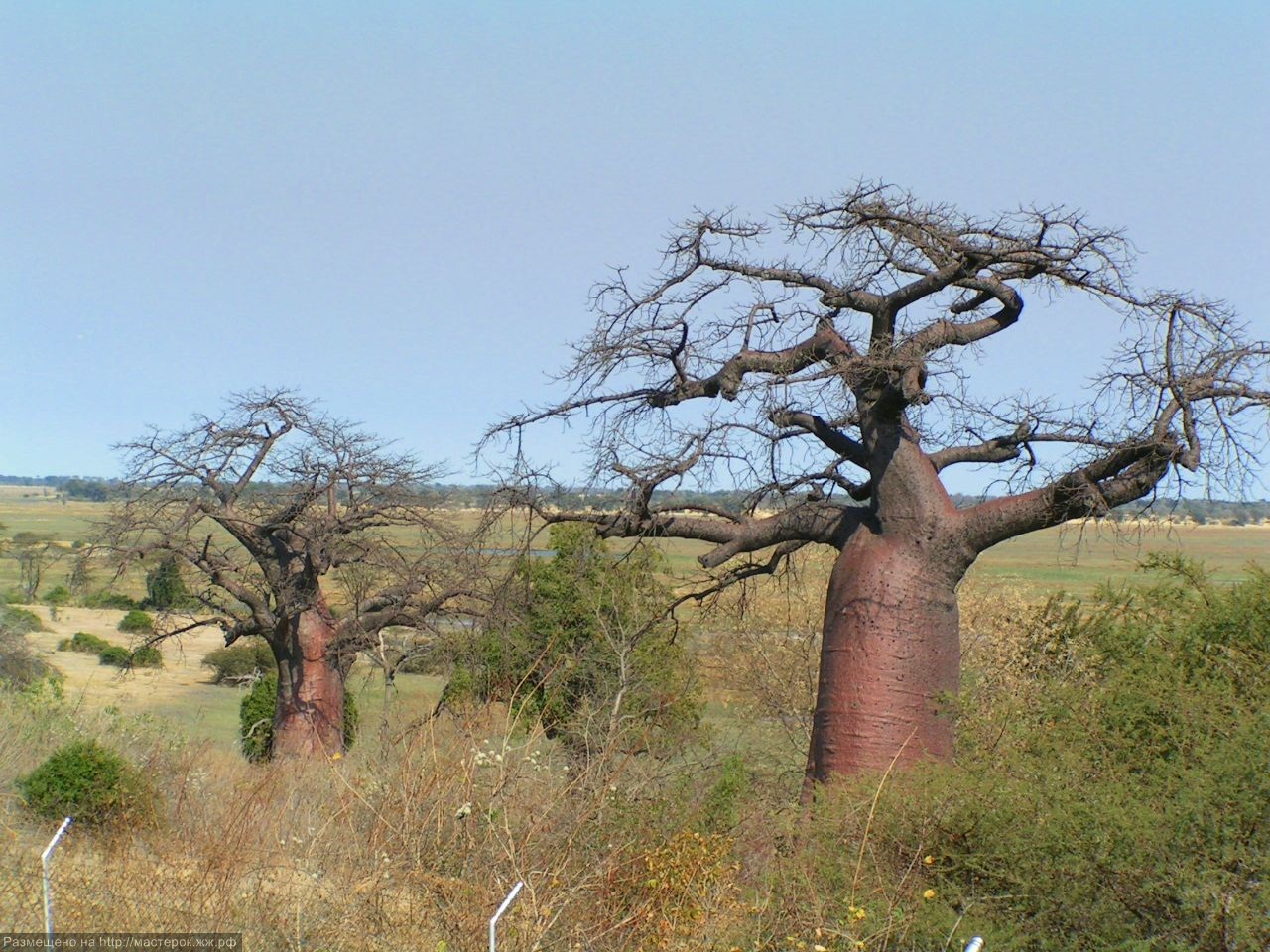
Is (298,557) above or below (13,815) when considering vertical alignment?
above

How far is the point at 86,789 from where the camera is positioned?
7.83 m

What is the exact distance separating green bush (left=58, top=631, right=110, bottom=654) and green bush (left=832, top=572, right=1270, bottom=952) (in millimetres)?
36976

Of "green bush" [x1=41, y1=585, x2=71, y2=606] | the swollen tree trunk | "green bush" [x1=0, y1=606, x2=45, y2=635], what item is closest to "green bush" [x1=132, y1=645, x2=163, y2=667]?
"green bush" [x1=0, y1=606, x2=45, y2=635]

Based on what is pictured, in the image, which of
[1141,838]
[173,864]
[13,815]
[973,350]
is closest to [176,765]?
[13,815]

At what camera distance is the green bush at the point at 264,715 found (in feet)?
57.2

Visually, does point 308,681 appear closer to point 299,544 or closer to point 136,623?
point 299,544

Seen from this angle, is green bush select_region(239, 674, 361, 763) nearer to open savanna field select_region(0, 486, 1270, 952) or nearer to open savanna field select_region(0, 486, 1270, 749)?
open savanna field select_region(0, 486, 1270, 749)

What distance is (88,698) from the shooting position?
23688mm

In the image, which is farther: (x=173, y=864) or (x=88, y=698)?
(x=88, y=698)

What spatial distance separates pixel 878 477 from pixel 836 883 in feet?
8.44

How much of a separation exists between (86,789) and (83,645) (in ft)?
111

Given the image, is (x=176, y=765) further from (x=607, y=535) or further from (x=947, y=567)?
(x=947, y=567)

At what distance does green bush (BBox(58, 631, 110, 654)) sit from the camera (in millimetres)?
38219

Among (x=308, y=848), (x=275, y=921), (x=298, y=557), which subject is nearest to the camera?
(x=275, y=921)
